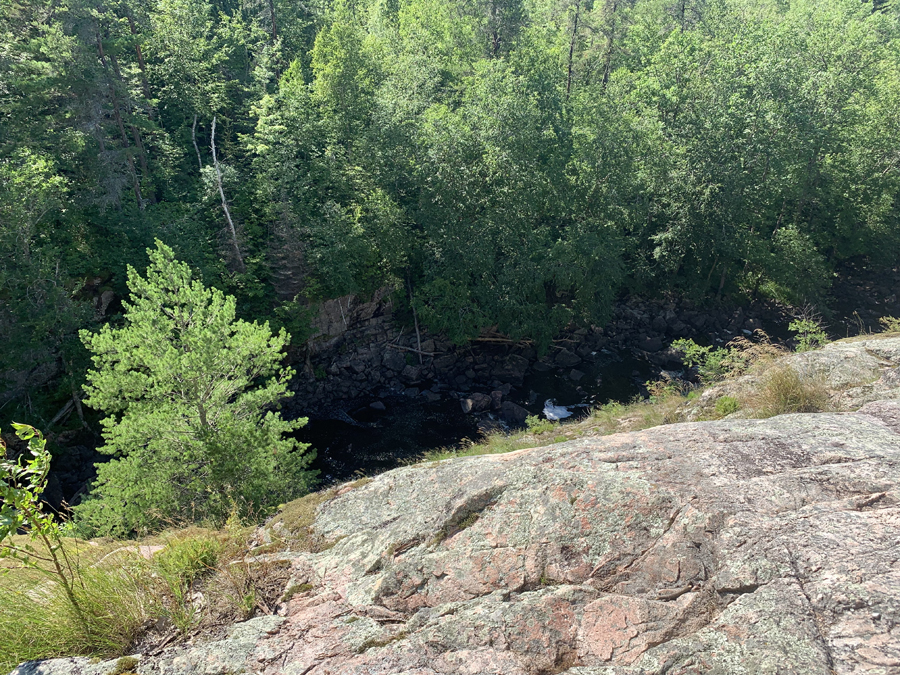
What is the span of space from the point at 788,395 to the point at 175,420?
507 inches

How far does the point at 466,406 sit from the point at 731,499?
19.9 metres

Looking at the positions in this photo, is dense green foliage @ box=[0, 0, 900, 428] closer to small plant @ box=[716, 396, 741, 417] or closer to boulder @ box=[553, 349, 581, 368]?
boulder @ box=[553, 349, 581, 368]

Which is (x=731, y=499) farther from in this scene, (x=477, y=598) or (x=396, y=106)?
(x=396, y=106)

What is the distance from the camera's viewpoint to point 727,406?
1048 cm

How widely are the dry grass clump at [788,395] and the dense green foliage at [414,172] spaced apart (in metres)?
18.1

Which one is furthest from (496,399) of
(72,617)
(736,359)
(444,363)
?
(72,617)

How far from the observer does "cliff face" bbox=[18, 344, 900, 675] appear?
4.27 metres

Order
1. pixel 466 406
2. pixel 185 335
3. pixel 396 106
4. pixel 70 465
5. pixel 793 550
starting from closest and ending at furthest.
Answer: pixel 793 550 → pixel 185 335 → pixel 70 465 → pixel 466 406 → pixel 396 106

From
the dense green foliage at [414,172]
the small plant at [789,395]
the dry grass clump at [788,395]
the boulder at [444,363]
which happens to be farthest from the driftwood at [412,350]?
the small plant at [789,395]

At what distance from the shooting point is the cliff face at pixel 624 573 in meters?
4.27

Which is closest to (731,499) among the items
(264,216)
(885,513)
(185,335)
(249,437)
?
(885,513)

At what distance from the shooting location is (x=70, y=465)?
19.7 metres

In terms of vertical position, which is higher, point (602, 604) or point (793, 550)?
point (793, 550)

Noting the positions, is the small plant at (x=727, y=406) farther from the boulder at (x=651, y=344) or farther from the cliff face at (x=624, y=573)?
the boulder at (x=651, y=344)
